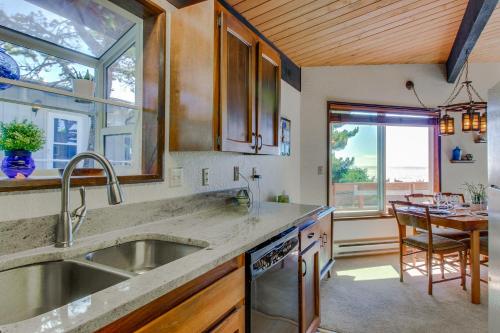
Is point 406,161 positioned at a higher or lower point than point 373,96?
lower

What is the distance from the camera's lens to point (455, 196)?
12.0 ft

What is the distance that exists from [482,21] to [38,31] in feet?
11.1

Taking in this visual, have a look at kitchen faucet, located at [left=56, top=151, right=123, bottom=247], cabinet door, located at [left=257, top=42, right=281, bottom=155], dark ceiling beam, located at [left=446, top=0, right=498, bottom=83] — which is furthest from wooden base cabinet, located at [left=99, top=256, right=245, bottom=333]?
dark ceiling beam, located at [left=446, top=0, right=498, bottom=83]

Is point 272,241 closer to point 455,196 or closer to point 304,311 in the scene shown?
point 304,311

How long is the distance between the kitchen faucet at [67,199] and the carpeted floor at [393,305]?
1.88 m

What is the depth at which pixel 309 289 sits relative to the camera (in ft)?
6.45

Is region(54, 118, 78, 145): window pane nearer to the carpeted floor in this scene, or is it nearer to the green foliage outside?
the carpeted floor

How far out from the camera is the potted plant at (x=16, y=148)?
1.10m

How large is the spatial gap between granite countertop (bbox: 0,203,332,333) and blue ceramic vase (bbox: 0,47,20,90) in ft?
2.17

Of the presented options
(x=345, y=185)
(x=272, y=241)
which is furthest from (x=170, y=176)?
(x=345, y=185)

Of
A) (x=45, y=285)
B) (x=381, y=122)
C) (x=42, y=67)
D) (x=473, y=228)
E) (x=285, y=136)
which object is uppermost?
(x=381, y=122)

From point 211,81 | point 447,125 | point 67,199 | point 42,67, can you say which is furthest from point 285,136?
point 67,199

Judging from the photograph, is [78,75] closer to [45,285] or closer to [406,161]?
[45,285]

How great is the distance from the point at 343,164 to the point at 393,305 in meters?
1.93
